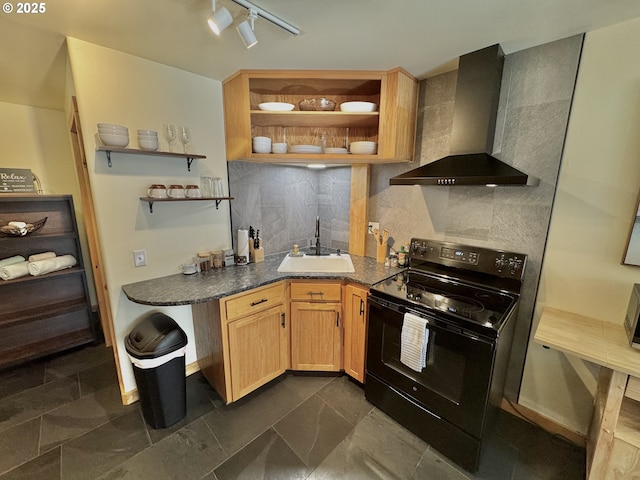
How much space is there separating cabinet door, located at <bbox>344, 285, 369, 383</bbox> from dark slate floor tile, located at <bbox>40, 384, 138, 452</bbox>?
1592 mm

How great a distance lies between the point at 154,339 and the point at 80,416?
2.86 feet

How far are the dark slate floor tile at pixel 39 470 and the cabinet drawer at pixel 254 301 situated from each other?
1.20m

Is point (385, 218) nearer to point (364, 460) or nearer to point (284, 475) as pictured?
point (364, 460)

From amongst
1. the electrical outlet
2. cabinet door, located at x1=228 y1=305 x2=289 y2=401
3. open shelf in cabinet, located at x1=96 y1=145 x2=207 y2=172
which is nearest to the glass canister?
the electrical outlet

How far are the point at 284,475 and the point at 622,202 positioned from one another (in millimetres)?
2337

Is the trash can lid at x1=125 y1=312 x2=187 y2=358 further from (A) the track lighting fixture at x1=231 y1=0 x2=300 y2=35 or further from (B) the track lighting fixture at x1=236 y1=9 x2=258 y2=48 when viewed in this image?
(A) the track lighting fixture at x1=231 y1=0 x2=300 y2=35

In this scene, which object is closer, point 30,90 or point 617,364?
point 617,364

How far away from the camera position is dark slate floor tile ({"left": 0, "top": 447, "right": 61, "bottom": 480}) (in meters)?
1.44

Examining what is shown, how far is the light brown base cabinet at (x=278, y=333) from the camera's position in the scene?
1.81 m

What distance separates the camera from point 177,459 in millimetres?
1547

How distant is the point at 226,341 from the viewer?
1.77 meters

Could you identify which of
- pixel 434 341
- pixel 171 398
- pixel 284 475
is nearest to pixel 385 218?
pixel 434 341

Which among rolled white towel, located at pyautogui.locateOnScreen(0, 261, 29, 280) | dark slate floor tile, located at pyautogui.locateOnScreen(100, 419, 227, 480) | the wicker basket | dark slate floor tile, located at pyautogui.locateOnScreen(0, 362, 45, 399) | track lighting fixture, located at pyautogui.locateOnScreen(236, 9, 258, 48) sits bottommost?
dark slate floor tile, located at pyautogui.locateOnScreen(0, 362, 45, 399)

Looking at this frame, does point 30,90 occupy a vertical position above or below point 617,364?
above
